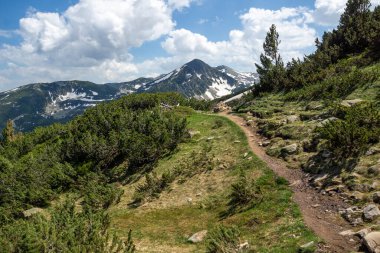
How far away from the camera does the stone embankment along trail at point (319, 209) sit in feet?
42.0

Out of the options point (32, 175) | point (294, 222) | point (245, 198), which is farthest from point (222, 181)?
point (32, 175)

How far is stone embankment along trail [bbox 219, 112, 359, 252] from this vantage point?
12798 mm

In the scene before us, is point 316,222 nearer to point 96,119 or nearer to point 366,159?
point 366,159

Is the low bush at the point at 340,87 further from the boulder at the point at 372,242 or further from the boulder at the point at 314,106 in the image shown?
the boulder at the point at 372,242

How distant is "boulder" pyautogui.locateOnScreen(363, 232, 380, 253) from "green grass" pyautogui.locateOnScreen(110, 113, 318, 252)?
1.99 m

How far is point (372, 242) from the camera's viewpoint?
38.2 feet

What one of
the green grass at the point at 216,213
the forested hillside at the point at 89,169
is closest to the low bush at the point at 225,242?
the green grass at the point at 216,213

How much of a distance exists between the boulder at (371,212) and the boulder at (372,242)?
2.09 m

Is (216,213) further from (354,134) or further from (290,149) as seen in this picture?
(354,134)

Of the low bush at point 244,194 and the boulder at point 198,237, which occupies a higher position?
the low bush at point 244,194

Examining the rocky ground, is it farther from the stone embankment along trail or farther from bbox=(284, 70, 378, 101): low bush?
bbox=(284, 70, 378, 101): low bush

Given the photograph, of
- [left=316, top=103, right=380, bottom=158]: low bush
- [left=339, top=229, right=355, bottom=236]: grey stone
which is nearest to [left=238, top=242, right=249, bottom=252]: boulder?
[left=339, top=229, right=355, bottom=236]: grey stone

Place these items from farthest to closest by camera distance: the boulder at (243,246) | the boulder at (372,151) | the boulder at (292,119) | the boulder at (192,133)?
the boulder at (192,133) → the boulder at (292,119) → the boulder at (372,151) → the boulder at (243,246)

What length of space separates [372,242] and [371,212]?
2876 millimetres
